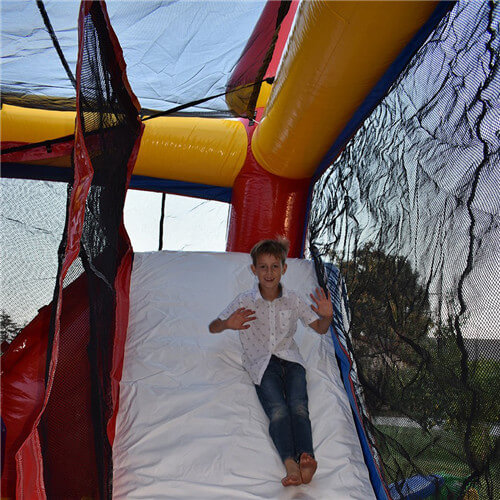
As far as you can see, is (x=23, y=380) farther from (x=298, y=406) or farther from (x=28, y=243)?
(x=298, y=406)

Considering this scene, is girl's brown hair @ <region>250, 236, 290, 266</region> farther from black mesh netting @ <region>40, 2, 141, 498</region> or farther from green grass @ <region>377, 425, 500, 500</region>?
green grass @ <region>377, 425, 500, 500</region>

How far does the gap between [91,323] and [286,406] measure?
804 mm

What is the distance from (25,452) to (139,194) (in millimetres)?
3304

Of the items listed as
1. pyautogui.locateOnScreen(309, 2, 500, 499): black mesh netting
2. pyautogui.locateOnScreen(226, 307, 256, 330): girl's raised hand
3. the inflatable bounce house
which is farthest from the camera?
pyautogui.locateOnScreen(226, 307, 256, 330): girl's raised hand

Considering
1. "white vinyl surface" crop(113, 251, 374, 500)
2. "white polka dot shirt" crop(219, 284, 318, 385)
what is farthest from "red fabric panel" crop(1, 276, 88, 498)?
"white polka dot shirt" crop(219, 284, 318, 385)

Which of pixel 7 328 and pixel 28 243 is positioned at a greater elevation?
pixel 28 243

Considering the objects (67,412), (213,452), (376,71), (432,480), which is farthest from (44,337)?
(376,71)

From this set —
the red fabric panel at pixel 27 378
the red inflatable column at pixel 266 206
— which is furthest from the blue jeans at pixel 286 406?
the red inflatable column at pixel 266 206

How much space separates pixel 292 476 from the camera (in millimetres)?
1707

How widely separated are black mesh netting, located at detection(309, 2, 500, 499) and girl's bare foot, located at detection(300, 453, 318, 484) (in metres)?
0.30

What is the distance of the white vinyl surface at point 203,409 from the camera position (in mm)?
1746

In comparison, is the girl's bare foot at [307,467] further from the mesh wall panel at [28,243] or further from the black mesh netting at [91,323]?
the mesh wall panel at [28,243]

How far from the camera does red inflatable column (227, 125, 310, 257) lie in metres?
3.68

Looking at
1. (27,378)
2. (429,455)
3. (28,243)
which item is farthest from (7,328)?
(429,455)
